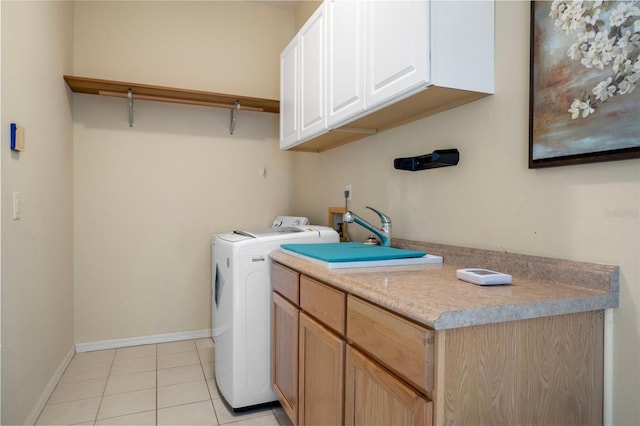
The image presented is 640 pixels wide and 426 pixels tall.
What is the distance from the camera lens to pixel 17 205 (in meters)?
1.71

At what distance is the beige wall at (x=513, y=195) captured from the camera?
997 millimetres

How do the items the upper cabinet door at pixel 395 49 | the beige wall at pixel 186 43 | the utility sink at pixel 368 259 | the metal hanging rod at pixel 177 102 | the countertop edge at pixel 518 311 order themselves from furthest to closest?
the beige wall at pixel 186 43, the metal hanging rod at pixel 177 102, the utility sink at pixel 368 259, the upper cabinet door at pixel 395 49, the countertop edge at pixel 518 311

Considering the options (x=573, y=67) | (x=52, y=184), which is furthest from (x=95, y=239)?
(x=573, y=67)

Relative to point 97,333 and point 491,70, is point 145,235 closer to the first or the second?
point 97,333

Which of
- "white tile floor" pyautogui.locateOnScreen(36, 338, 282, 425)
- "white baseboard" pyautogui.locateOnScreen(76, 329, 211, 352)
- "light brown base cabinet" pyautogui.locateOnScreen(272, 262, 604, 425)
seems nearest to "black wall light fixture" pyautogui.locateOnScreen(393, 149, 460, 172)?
"light brown base cabinet" pyautogui.locateOnScreen(272, 262, 604, 425)

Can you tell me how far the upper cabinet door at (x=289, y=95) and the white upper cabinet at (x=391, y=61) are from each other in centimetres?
19

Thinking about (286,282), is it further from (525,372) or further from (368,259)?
(525,372)

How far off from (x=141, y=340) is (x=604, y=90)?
10.8 feet

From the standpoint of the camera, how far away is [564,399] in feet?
3.17

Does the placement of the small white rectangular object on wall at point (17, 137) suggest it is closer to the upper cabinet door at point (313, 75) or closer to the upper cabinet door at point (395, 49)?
the upper cabinet door at point (313, 75)

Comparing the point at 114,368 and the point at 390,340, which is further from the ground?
the point at 390,340

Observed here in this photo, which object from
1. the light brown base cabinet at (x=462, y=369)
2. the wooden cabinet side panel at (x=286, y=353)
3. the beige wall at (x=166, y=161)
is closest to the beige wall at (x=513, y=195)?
the light brown base cabinet at (x=462, y=369)

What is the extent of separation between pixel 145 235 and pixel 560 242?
2846mm

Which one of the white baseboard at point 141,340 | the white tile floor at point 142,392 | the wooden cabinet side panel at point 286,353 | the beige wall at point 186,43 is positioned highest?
the beige wall at point 186,43
